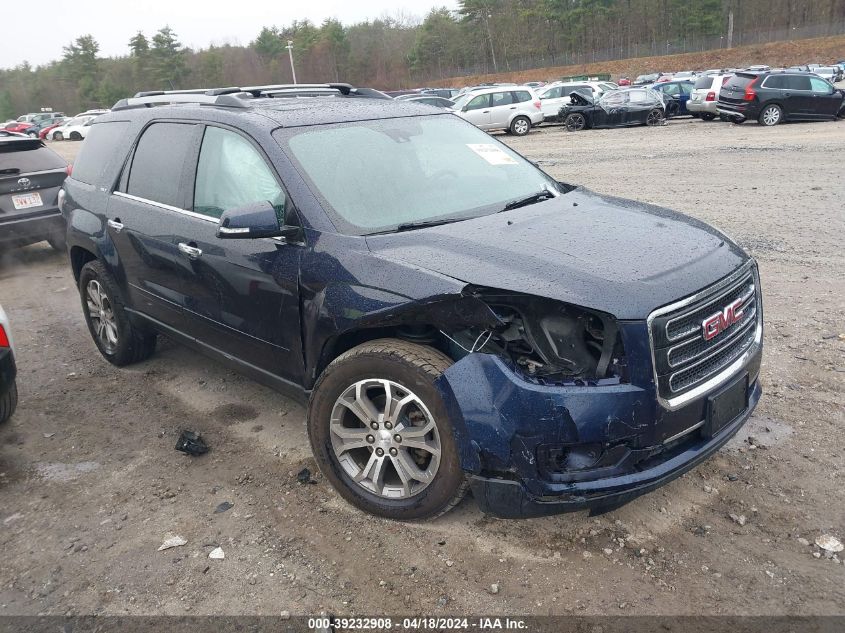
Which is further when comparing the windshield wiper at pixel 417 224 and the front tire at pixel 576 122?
the front tire at pixel 576 122

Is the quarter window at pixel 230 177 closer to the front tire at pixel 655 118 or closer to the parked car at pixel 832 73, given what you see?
the front tire at pixel 655 118

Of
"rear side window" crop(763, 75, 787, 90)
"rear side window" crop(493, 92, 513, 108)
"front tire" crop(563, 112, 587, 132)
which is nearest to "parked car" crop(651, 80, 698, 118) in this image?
"front tire" crop(563, 112, 587, 132)

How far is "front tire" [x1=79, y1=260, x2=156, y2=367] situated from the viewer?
4.98 m

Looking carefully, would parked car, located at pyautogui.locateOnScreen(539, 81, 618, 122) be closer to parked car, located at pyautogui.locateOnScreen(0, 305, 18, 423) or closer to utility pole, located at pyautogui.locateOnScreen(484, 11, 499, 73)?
parked car, located at pyautogui.locateOnScreen(0, 305, 18, 423)

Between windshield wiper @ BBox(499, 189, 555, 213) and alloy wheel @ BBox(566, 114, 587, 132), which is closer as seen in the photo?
windshield wiper @ BBox(499, 189, 555, 213)

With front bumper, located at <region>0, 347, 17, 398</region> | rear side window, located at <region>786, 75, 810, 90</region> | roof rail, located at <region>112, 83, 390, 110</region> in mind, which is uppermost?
roof rail, located at <region>112, 83, 390, 110</region>

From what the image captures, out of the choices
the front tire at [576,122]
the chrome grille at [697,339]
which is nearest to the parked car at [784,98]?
the front tire at [576,122]

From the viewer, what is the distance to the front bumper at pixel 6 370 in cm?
394

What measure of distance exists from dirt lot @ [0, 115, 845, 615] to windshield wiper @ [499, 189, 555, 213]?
162 centimetres

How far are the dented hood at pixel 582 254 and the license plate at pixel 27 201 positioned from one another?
7.04 metres

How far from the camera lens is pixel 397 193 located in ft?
11.5

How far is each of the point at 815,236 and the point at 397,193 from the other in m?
6.03

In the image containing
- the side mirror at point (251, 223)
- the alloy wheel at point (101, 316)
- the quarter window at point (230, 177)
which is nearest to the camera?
the side mirror at point (251, 223)

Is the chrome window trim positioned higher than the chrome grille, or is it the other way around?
the chrome window trim
